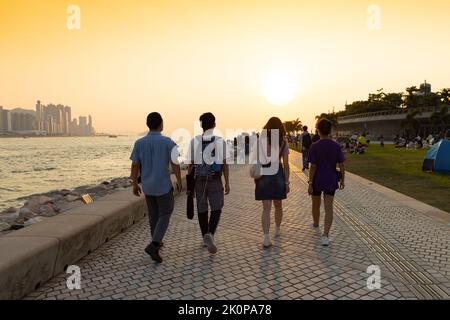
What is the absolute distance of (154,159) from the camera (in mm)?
4883

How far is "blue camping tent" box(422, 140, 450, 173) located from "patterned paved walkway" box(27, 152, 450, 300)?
929 centimetres

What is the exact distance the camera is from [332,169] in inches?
225

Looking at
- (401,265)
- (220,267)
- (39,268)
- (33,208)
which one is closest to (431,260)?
(401,265)

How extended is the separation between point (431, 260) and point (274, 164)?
2.56 metres

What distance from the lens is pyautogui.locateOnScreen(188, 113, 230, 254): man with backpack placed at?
204 inches

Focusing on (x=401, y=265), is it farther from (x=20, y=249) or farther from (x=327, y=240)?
(x=20, y=249)

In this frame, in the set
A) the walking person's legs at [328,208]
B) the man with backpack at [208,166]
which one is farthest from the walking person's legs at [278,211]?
the man with backpack at [208,166]

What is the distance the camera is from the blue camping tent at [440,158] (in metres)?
15.3

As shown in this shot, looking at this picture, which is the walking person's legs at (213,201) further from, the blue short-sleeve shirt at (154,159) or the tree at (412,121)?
the tree at (412,121)

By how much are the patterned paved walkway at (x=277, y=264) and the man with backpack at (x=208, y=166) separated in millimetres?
696

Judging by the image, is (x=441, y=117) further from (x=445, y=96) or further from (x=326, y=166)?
(x=326, y=166)

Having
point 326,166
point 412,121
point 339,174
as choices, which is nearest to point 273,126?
point 326,166

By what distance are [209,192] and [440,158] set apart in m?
14.0

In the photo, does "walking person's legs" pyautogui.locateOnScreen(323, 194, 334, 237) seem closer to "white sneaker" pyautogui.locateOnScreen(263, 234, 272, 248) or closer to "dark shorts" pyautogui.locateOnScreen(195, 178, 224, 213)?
"white sneaker" pyautogui.locateOnScreen(263, 234, 272, 248)
